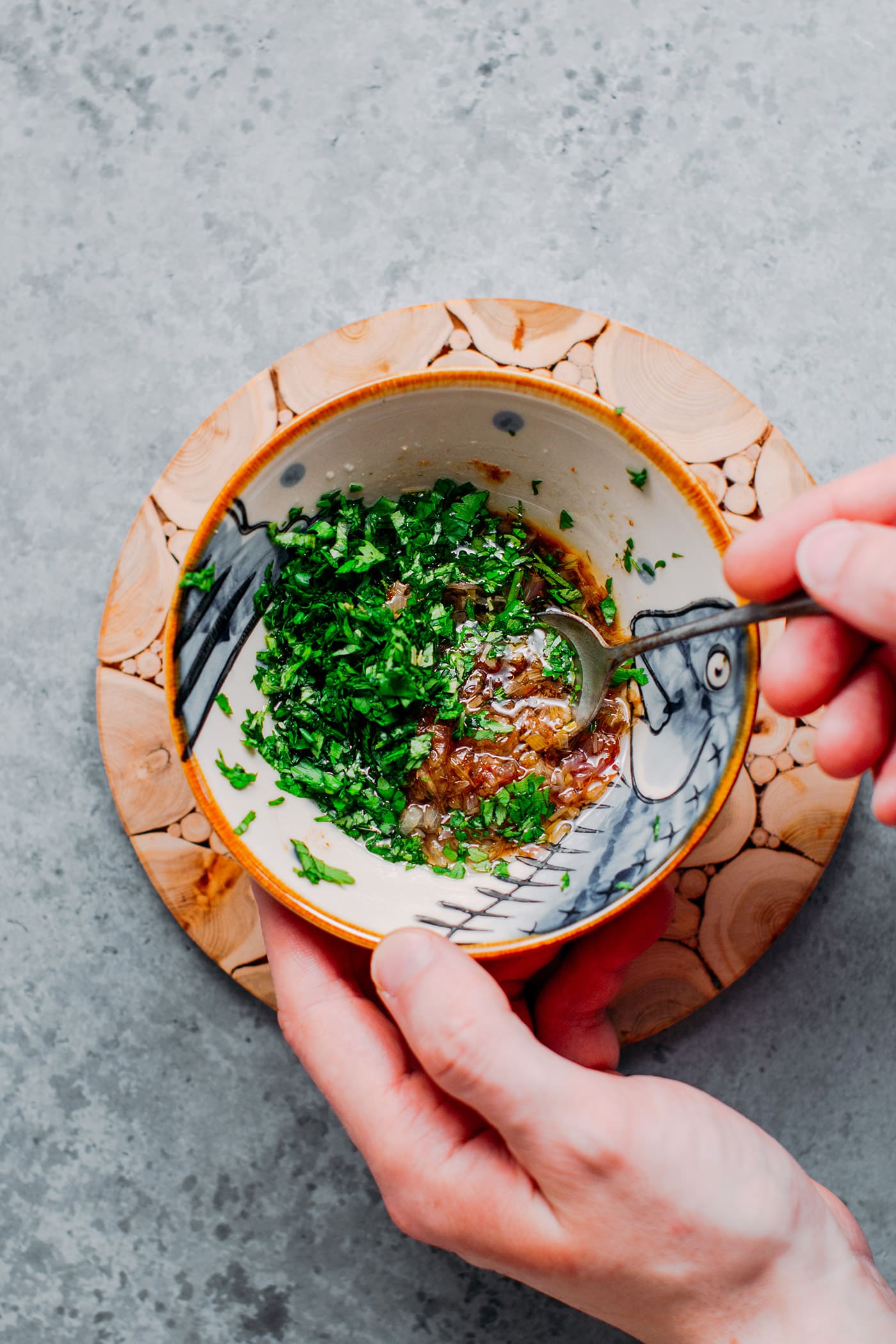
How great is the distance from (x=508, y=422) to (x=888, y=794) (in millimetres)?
890

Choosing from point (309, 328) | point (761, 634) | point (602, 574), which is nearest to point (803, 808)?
point (761, 634)

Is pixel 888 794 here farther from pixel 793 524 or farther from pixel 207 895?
pixel 207 895

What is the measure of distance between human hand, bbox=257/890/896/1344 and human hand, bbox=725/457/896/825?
629 millimetres

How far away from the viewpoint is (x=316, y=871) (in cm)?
168

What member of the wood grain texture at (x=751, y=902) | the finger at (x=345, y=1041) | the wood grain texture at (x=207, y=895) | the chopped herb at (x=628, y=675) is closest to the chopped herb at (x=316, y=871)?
the finger at (x=345, y=1041)

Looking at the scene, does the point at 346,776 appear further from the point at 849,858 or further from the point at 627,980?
the point at 849,858

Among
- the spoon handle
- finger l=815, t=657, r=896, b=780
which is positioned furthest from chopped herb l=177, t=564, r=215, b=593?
finger l=815, t=657, r=896, b=780

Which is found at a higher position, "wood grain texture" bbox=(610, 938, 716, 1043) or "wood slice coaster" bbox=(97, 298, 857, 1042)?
"wood slice coaster" bbox=(97, 298, 857, 1042)

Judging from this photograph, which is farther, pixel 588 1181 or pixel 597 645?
pixel 597 645

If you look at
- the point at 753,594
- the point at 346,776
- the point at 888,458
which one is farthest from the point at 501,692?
the point at 888,458

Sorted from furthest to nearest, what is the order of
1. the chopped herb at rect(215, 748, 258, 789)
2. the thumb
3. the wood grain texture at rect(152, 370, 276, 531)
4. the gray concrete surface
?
the gray concrete surface < the wood grain texture at rect(152, 370, 276, 531) < the chopped herb at rect(215, 748, 258, 789) < the thumb

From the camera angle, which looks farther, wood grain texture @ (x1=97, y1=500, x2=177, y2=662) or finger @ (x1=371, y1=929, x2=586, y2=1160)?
wood grain texture @ (x1=97, y1=500, x2=177, y2=662)

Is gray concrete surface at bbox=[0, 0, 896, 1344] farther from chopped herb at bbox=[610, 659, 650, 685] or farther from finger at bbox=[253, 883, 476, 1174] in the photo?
chopped herb at bbox=[610, 659, 650, 685]

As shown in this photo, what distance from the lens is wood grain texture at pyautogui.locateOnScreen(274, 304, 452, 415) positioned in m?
1.86
